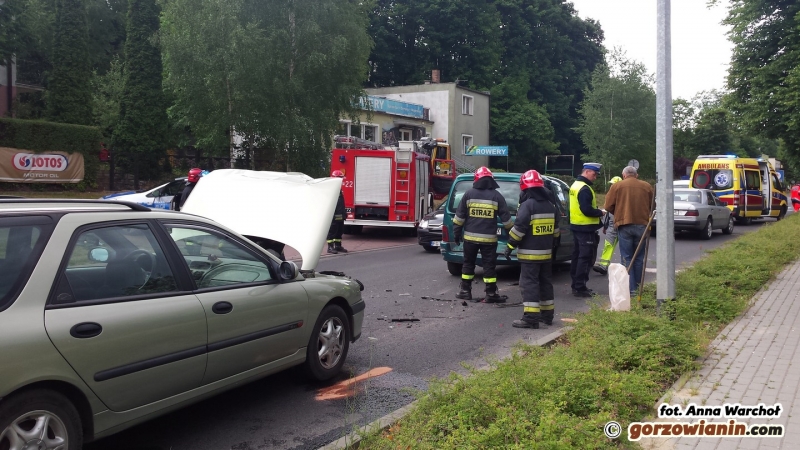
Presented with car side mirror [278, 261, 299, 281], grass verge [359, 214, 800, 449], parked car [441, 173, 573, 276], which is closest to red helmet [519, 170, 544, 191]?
grass verge [359, 214, 800, 449]

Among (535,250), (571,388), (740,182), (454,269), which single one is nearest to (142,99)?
(454,269)

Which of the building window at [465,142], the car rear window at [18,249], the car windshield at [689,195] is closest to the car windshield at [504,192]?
the car rear window at [18,249]

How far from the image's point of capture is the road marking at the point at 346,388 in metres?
5.26

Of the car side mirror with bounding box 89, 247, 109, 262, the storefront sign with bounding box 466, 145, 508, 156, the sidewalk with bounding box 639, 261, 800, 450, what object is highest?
the storefront sign with bounding box 466, 145, 508, 156

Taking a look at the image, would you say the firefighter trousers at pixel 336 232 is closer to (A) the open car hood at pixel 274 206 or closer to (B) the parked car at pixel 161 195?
(B) the parked car at pixel 161 195

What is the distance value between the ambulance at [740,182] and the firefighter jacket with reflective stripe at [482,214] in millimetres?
17640

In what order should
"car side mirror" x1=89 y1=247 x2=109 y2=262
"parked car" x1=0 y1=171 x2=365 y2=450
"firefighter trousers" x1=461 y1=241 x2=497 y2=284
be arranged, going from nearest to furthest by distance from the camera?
"parked car" x1=0 y1=171 x2=365 y2=450
"car side mirror" x1=89 y1=247 x2=109 y2=262
"firefighter trousers" x1=461 y1=241 x2=497 y2=284

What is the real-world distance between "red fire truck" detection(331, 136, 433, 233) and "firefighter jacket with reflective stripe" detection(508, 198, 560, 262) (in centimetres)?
1055

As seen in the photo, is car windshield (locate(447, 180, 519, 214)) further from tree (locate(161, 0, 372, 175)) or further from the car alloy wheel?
the car alloy wheel

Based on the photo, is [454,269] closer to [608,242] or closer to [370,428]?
[608,242]

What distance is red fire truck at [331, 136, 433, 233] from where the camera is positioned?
59.8 ft

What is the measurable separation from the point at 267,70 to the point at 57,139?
25.1ft

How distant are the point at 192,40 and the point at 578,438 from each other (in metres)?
17.1

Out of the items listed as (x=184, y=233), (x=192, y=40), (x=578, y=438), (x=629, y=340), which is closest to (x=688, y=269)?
(x=629, y=340)
